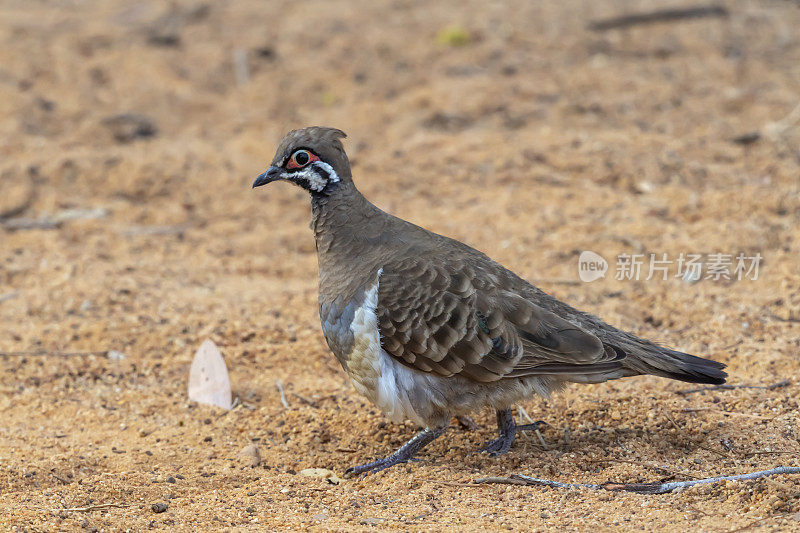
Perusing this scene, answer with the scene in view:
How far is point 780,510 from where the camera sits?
3666mm

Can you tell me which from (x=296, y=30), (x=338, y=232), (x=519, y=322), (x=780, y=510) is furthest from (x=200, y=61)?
(x=780, y=510)

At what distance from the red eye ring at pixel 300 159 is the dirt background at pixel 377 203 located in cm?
142

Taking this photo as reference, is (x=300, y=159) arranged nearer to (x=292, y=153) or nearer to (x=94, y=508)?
(x=292, y=153)

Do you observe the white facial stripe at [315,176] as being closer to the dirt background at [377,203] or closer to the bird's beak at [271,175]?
the bird's beak at [271,175]

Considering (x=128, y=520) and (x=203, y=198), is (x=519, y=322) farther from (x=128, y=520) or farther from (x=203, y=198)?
(x=203, y=198)

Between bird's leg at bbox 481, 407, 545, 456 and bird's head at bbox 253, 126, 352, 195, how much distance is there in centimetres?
148

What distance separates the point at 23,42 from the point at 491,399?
936cm

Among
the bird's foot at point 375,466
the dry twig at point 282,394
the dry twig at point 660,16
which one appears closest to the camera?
the bird's foot at point 375,466

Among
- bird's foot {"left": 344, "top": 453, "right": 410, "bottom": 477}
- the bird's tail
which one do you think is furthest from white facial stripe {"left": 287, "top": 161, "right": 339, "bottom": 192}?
the bird's tail

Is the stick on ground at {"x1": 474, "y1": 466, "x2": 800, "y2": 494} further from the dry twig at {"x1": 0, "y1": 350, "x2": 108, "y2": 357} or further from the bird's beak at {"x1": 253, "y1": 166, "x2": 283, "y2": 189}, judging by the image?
the dry twig at {"x1": 0, "y1": 350, "x2": 108, "y2": 357}

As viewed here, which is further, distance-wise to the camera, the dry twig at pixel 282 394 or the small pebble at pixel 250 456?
the dry twig at pixel 282 394

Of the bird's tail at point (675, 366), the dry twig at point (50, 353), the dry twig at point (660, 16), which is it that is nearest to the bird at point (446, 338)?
the bird's tail at point (675, 366)

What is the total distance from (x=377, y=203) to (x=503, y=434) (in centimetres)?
416

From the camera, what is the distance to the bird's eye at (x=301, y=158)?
183 inches
